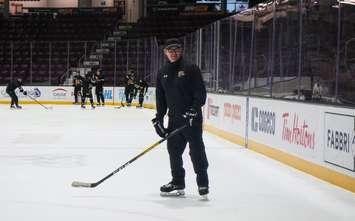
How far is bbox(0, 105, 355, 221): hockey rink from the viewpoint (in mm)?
4355

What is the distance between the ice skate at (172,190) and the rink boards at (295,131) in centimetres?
148

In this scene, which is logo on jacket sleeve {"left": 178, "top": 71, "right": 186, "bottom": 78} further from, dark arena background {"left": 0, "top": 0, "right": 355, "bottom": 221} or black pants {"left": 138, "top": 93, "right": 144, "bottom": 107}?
black pants {"left": 138, "top": 93, "right": 144, "bottom": 107}

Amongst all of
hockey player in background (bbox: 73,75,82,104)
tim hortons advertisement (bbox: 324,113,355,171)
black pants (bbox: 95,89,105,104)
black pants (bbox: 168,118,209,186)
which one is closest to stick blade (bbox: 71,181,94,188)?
black pants (bbox: 168,118,209,186)

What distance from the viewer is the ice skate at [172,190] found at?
5.00 m

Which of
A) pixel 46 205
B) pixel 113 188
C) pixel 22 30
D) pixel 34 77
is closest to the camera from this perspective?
pixel 46 205

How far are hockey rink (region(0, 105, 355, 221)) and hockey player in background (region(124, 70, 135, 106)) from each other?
10.9 m

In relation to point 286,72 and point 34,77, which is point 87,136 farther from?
point 34,77

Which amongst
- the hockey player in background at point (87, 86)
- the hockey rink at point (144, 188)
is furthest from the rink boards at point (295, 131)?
the hockey player in background at point (87, 86)

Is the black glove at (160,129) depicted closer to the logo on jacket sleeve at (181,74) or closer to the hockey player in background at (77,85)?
the logo on jacket sleeve at (181,74)

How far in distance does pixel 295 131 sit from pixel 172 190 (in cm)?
221

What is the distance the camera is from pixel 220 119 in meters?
10.7

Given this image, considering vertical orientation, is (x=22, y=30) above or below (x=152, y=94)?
above

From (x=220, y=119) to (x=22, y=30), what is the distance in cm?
2009

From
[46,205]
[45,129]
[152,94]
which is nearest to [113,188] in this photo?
[46,205]
